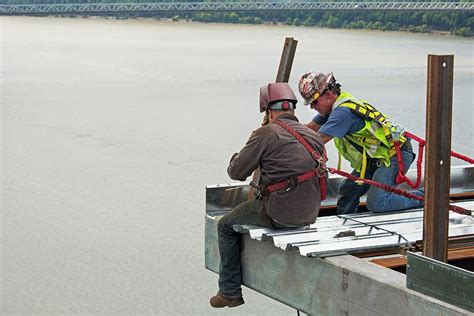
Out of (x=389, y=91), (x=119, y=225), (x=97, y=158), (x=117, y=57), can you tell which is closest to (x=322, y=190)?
(x=119, y=225)

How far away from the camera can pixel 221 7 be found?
69688 mm

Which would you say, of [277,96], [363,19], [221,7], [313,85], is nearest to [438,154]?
[277,96]

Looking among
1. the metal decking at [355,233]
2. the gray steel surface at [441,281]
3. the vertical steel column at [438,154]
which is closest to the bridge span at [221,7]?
the metal decking at [355,233]

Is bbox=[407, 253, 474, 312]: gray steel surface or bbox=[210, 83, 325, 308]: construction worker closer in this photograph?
bbox=[407, 253, 474, 312]: gray steel surface

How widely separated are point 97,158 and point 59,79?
11.9 meters

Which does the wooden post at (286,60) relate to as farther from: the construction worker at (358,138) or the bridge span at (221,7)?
the bridge span at (221,7)

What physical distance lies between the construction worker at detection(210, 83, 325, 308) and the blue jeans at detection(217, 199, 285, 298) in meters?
0.01

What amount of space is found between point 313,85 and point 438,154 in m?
1.19

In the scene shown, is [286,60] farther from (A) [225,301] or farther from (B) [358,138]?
(A) [225,301]

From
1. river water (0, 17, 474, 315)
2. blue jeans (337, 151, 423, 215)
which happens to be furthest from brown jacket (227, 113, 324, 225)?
river water (0, 17, 474, 315)

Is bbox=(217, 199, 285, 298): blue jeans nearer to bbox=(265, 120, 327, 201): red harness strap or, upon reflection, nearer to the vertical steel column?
bbox=(265, 120, 327, 201): red harness strap

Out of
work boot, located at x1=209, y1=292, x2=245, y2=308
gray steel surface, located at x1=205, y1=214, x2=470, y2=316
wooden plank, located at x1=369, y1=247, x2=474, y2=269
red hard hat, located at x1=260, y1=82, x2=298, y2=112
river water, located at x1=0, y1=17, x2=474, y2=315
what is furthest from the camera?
river water, located at x1=0, y1=17, x2=474, y2=315

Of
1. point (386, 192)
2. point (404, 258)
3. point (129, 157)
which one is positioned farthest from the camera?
point (129, 157)

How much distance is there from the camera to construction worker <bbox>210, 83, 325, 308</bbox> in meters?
5.19
